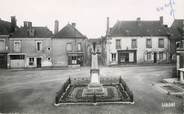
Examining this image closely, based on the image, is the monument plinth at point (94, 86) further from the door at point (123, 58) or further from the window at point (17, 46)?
the window at point (17, 46)

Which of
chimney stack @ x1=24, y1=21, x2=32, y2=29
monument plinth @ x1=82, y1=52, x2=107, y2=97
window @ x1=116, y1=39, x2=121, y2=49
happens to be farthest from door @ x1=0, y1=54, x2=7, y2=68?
monument plinth @ x1=82, y1=52, x2=107, y2=97

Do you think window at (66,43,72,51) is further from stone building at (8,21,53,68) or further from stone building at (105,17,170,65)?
stone building at (105,17,170,65)

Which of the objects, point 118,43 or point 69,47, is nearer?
point 69,47

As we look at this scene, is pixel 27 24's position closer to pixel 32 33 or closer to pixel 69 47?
pixel 32 33

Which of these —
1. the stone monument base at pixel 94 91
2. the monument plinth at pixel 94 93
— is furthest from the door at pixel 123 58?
the stone monument base at pixel 94 91

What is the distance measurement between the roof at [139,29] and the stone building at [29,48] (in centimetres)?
1301

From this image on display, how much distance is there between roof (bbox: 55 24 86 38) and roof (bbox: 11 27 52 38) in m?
2.08

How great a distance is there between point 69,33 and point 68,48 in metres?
2.93

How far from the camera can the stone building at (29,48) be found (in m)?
31.8

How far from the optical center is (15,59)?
104 feet

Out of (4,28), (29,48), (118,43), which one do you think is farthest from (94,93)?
(4,28)

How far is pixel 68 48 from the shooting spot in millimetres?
32938

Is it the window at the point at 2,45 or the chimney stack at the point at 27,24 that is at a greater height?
the chimney stack at the point at 27,24

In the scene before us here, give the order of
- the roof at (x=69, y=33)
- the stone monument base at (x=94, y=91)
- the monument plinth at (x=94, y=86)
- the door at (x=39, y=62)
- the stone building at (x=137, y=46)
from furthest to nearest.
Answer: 1. the stone building at (x=137, y=46)
2. the roof at (x=69, y=33)
3. the door at (x=39, y=62)
4. the monument plinth at (x=94, y=86)
5. the stone monument base at (x=94, y=91)
